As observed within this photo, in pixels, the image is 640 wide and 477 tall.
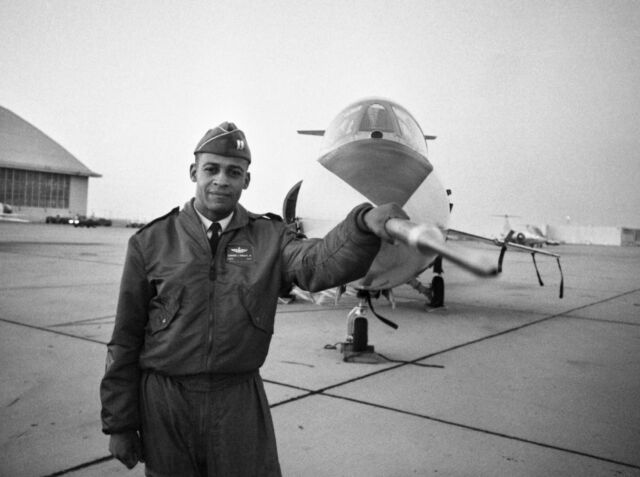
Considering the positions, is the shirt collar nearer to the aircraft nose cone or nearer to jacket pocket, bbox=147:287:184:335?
jacket pocket, bbox=147:287:184:335

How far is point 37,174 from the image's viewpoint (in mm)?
64000

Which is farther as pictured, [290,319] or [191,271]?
[290,319]

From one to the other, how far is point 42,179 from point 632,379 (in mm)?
70963

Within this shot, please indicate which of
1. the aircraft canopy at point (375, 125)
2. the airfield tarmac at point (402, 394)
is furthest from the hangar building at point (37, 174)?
the aircraft canopy at point (375, 125)

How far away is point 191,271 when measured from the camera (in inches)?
79.0

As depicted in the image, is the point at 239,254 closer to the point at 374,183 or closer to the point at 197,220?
the point at 197,220

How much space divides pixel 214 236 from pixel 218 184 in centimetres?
21

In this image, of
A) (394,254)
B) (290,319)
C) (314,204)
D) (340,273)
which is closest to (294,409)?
(394,254)

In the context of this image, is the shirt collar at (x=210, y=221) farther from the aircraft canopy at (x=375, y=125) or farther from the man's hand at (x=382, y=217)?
the aircraft canopy at (x=375, y=125)

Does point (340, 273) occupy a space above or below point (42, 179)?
below

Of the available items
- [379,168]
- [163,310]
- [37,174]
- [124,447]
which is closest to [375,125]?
[379,168]

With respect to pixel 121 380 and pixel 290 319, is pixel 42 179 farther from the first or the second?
pixel 121 380

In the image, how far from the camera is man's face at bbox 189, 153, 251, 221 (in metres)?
2.08

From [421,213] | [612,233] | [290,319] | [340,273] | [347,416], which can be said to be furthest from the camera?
[612,233]
